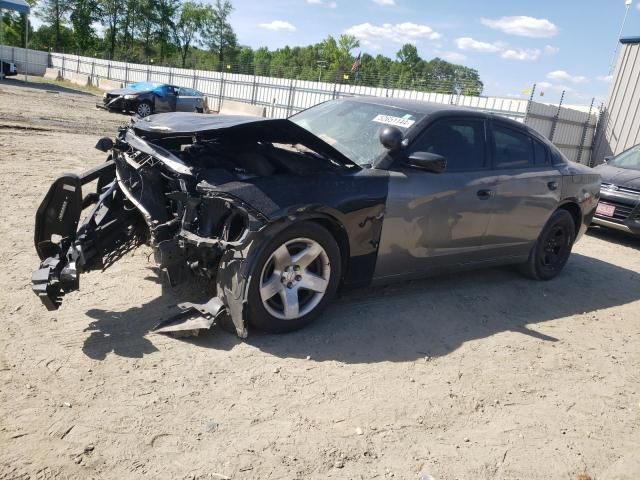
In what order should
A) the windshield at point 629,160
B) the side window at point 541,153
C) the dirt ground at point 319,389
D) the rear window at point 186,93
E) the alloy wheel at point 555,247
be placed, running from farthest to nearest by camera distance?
the rear window at point 186,93 → the windshield at point 629,160 → the alloy wheel at point 555,247 → the side window at point 541,153 → the dirt ground at point 319,389

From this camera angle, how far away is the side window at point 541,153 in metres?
5.41

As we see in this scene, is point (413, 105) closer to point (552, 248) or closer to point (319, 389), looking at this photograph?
point (552, 248)

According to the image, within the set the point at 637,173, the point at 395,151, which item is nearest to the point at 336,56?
the point at 637,173

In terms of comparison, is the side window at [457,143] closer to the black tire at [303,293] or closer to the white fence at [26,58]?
the black tire at [303,293]

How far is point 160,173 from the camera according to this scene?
374 cm

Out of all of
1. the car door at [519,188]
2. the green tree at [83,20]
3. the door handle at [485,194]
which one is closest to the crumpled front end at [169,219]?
the door handle at [485,194]

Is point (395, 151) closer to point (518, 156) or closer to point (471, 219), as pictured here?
point (471, 219)

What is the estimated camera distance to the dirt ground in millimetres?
2533

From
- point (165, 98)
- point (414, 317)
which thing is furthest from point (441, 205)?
point (165, 98)

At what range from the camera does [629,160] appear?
9.78m

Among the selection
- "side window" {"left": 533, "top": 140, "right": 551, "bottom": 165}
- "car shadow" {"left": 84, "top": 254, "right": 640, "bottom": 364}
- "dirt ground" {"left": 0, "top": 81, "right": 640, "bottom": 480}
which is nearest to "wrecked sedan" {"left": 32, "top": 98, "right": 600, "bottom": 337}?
"car shadow" {"left": 84, "top": 254, "right": 640, "bottom": 364}

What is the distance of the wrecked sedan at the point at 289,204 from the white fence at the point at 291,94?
8550 mm

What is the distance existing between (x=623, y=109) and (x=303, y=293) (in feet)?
55.9

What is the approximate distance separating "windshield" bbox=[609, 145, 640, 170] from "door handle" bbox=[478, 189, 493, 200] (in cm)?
619
